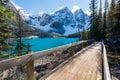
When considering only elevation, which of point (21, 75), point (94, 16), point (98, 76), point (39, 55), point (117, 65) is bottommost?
point (117, 65)

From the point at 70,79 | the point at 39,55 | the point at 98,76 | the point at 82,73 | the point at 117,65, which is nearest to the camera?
the point at 39,55

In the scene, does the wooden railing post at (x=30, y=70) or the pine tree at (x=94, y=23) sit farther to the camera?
the pine tree at (x=94, y=23)

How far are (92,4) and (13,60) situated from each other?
59.0 metres

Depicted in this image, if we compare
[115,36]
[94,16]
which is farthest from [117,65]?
[94,16]

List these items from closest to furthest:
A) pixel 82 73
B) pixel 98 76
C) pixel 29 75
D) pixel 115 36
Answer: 1. pixel 29 75
2. pixel 98 76
3. pixel 82 73
4. pixel 115 36

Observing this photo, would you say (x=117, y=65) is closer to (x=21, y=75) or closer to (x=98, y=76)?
(x=98, y=76)

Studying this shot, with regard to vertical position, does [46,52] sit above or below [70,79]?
above

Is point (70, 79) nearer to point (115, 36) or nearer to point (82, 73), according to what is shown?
point (82, 73)

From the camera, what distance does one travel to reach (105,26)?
5231 cm

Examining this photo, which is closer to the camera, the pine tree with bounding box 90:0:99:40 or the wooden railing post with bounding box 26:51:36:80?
the wooden railing post with bounding box 26:51:36:80

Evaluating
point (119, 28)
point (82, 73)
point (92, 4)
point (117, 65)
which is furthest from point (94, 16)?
point (82, 73)

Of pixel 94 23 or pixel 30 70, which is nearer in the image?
pixel 30 70

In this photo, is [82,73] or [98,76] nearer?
[98,76]

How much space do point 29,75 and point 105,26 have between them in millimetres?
48880
